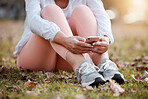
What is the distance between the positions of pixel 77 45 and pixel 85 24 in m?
0.32

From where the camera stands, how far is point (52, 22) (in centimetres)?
173

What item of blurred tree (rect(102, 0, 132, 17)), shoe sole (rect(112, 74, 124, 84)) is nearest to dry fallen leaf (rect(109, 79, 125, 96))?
shoe sole (rect(112, 74, 124, 84))

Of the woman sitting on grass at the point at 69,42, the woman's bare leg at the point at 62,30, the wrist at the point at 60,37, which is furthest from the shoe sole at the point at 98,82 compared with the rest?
the wrist at the point at 60,37

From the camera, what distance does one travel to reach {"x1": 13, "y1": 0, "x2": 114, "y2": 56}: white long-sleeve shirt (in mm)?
1720

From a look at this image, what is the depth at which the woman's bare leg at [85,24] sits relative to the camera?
1783mm

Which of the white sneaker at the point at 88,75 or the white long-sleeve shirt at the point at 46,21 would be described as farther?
the white long-sleeve shirt at the point at 46,21

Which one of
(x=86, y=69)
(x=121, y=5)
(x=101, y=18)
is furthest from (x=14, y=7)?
(x=86, y=69)

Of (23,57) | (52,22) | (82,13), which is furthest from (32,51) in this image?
(82,13)

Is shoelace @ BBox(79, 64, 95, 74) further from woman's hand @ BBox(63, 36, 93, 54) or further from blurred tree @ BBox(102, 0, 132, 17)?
blurred tree @ BBox(102, 0, 132, 17)

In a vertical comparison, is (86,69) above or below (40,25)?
below

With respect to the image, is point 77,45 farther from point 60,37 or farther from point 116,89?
point 116,89

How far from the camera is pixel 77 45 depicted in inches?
62.8

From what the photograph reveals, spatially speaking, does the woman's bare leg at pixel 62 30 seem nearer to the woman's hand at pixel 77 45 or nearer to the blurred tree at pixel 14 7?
the woman's hand at pixel 77 45

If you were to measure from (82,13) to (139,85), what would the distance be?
30.8 inches
